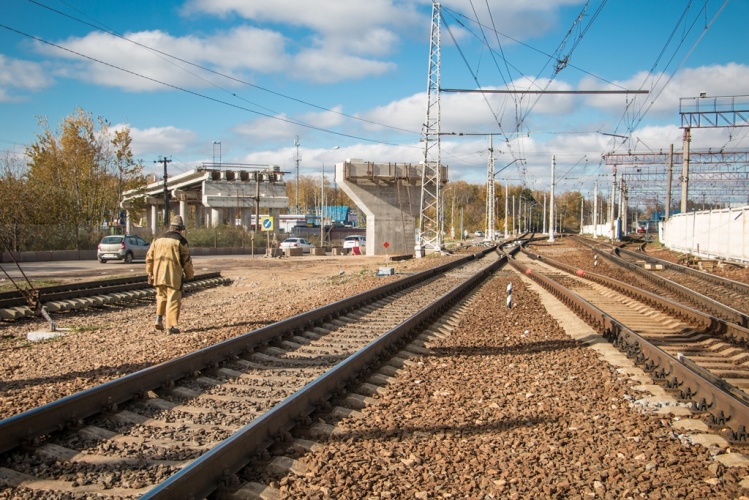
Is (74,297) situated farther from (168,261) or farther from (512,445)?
(512,445)

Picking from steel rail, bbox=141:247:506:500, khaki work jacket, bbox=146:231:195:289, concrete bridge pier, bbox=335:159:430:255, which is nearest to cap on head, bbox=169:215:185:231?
khaki work jacket, bbox=146:231:195:289

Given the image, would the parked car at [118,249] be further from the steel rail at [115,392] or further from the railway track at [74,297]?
the steel rail at [115,392]

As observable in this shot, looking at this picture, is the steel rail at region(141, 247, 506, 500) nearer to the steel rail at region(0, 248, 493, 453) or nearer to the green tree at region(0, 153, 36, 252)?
the steel rail at region(0, 248, 493, 453)

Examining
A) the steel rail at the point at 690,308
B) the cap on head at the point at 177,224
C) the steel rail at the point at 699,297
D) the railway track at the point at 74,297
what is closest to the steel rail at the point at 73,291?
the railway track at the point at 74,297

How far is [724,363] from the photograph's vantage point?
9039mm

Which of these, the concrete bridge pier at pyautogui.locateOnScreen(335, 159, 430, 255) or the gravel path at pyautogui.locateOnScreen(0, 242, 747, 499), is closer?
the gravel path at pyautogui.locateOnScreen(0, 242, 747, 499)

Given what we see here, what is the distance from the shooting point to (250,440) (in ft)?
15.3

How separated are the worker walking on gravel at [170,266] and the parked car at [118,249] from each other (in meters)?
27.9

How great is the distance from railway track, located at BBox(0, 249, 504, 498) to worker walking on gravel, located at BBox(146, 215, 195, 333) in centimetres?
195

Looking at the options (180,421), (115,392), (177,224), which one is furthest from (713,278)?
(115,392)

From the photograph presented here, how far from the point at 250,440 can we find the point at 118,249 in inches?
1360

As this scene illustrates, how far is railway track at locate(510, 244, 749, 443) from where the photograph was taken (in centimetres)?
594

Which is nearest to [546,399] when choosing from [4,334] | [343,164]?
[4,334]

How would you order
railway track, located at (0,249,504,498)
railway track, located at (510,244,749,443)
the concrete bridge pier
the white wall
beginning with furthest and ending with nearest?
1. the concrete bridge pier
2. the white wall
3. railway track, located at (510,244,749,443)
4. railway track, located at (0,249,504,498)
